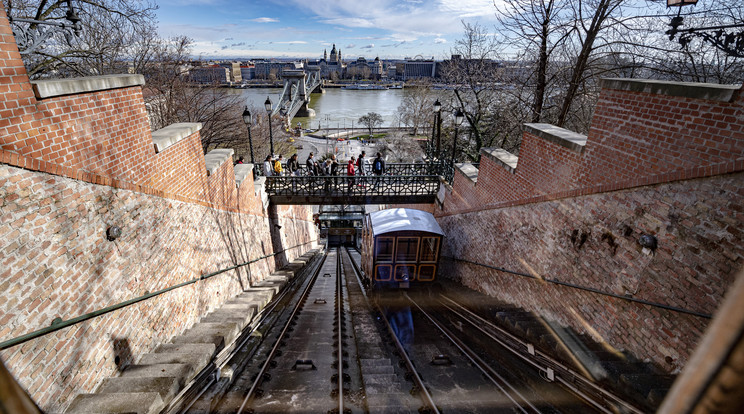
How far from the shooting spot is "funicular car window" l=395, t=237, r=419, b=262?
33.7 ft

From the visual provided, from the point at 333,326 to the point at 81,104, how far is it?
5.98 metres

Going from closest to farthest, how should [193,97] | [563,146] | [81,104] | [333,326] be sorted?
1. [81,104]
2. [563,146]
3. [333,326]
4. [193,97]

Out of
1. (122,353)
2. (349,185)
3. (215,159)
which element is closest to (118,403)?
(122,353)

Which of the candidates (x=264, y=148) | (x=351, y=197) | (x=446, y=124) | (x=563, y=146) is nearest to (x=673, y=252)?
(x=563, y=146)

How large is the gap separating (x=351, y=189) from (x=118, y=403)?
1047 centimetres

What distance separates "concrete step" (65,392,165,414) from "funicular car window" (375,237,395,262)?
7.24m

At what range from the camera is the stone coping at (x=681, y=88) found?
3.59 meters

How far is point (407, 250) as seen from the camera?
33.9 ft

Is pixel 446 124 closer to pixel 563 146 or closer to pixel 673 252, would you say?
pixel 563 146

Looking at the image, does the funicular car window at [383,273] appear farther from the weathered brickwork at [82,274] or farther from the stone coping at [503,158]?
the weathered brickwork at [82,274]

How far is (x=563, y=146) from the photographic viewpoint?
6.01 meters

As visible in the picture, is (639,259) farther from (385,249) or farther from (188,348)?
(385,249)

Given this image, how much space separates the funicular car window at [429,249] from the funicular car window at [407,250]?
0.68ft

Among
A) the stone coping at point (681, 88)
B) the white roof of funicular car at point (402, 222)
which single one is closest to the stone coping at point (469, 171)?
the white roof of funicular car at point (402, 222)
